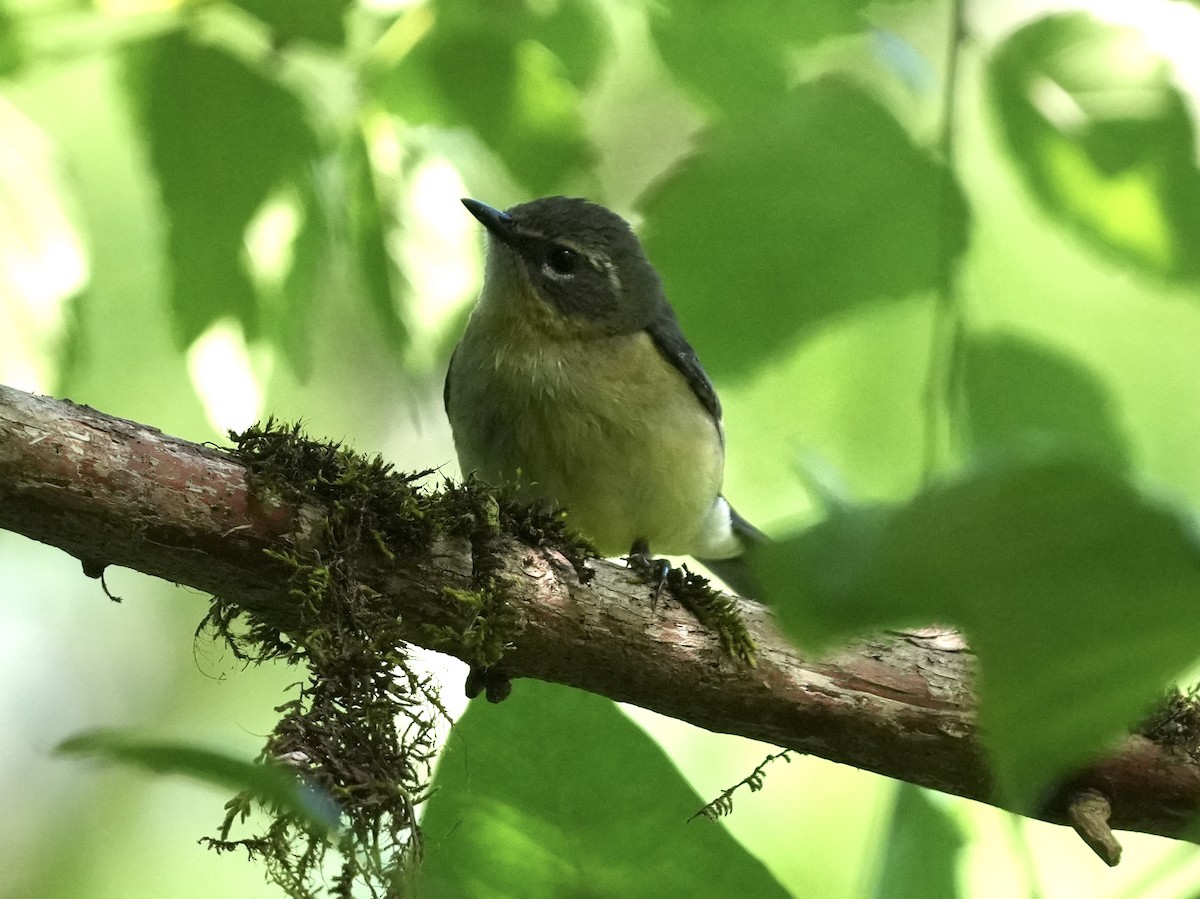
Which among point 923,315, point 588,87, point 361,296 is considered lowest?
point 923,315

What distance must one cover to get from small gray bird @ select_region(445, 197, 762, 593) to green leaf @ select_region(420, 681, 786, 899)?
2282 millimetres

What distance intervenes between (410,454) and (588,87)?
14.6 ft

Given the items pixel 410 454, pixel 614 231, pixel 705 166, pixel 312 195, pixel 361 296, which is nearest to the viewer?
pixel 705 166

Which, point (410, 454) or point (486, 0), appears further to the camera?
point (410, 454)

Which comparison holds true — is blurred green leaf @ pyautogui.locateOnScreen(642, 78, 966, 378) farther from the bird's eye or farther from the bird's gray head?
the bird's eye

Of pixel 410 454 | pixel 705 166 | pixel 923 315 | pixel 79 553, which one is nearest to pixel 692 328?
pixel 705 166

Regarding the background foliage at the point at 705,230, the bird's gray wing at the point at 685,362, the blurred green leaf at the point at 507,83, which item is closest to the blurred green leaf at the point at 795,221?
the background foliage at the point at 705,230

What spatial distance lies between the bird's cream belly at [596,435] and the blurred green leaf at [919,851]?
2061mm

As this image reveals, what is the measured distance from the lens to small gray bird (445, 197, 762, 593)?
4461 mm

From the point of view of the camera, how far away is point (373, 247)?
2973mm

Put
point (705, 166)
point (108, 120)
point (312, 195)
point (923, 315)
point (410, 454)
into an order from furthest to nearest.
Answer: point (410, 454) < point (108, 120) < point (312, 195) < point (923, 315) < point (705, 166)

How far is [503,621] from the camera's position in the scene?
291 cm

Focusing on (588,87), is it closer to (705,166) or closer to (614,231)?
(705,166)

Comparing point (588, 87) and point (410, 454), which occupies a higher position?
point (588, 87)
